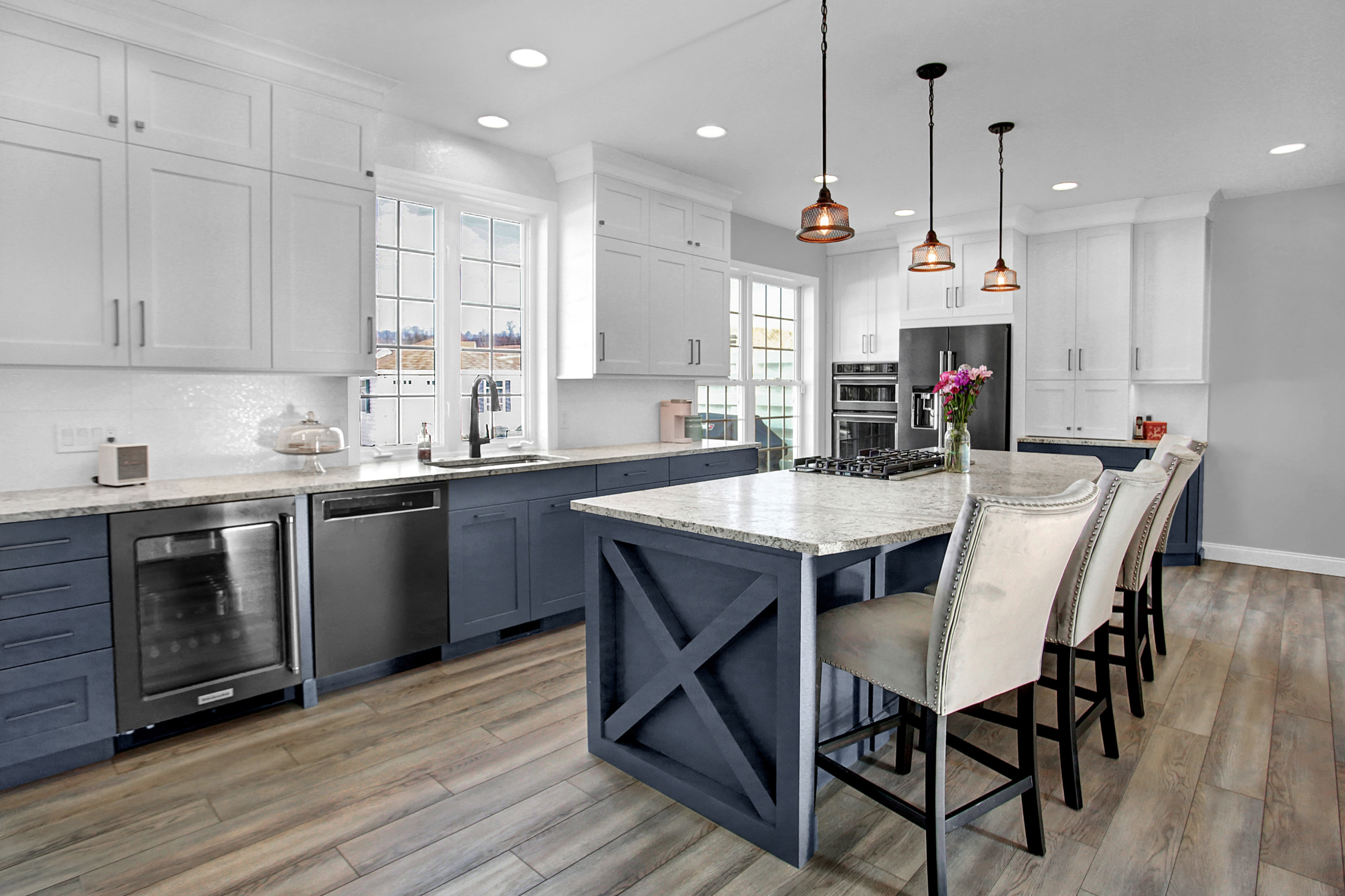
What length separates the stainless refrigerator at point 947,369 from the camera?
5848 mm

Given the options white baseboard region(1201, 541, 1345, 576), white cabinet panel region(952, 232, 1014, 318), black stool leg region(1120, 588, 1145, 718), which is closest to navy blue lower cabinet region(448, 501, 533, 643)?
black stool leg region(1120, 588, 1145, 718)

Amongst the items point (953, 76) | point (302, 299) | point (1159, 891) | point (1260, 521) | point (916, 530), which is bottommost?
point (1159, 891)

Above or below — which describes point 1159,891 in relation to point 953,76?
below

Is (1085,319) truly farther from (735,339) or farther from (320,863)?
(320,863)

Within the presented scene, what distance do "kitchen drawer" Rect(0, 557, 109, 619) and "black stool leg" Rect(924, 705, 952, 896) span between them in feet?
8.49

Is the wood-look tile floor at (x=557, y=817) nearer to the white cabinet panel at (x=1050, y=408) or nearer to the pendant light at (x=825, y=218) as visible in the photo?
the pendant light at (x=825, y=218)

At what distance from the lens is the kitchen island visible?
6.14 ft

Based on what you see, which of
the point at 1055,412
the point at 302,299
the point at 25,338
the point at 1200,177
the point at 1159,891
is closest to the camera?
the point at 1159,891

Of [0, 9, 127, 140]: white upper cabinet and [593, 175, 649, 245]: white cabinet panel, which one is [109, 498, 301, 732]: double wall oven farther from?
[593, 175, 649, 245]: white cabinet panel

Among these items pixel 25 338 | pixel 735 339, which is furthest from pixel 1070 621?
pixel 735 339

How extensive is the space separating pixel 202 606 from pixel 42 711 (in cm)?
51

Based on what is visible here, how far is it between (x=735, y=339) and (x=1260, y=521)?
4.08 m

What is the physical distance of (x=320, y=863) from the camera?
1.92 metres

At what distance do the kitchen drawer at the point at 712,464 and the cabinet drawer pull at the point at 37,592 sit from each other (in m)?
2.85
